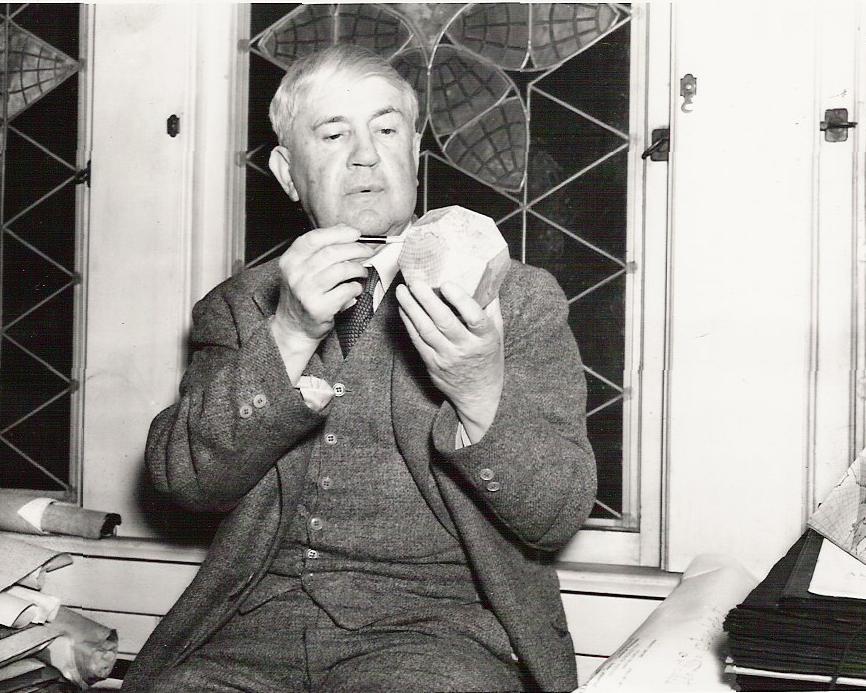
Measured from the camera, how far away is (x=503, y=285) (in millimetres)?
1427

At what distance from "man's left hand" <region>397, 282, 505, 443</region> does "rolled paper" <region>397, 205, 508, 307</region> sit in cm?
2

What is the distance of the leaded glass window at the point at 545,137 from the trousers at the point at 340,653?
1.99ft

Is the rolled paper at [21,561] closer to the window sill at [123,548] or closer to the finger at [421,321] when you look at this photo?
the window sill at [123,548]

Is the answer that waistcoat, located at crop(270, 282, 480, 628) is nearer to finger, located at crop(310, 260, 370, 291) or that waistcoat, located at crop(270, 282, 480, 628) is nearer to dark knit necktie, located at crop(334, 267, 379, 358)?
dark knit necktie, located at crop(334, 267, 379, 358)

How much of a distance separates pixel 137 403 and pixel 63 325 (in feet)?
0.89

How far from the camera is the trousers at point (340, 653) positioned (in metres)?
1.19

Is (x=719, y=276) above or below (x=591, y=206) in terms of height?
below

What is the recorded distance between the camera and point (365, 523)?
1.37 m

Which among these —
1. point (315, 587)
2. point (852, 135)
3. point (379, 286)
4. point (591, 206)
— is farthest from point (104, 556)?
point (852, 135)

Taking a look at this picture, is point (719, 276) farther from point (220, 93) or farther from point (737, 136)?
point (220, 93)

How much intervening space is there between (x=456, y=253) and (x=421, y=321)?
9 cm

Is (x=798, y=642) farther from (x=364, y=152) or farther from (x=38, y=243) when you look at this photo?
(x=38, y=243)

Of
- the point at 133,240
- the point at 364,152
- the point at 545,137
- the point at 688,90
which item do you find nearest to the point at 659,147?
the point at 688,90

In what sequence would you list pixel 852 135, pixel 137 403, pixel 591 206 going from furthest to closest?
pixel 137 403 → pixel 591 206 → pixel 852 135
